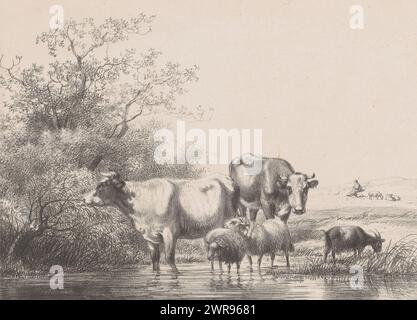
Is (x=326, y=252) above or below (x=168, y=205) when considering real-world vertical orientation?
below

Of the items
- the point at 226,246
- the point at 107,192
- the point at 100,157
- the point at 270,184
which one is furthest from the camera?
the point at 100,157

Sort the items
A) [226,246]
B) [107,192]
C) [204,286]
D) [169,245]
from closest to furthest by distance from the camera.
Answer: [204,286] < [226,246] < [169,245] < [107,192]

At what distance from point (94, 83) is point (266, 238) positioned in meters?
2.95

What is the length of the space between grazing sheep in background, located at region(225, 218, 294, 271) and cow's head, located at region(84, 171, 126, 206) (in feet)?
4.63

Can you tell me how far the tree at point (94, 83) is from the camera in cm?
1337

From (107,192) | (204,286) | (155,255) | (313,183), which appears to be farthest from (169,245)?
(313,183)

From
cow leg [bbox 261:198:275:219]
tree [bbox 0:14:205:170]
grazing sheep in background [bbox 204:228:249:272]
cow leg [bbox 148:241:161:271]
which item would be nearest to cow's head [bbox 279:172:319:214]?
cow leg [bbox 261:198:275:219]

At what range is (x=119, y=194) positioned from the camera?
516 inches

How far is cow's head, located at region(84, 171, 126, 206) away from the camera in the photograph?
43.0 ft

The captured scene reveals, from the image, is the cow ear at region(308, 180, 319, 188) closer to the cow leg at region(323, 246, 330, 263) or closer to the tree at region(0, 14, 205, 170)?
the cow leg at region(323, 246, 330, 263)

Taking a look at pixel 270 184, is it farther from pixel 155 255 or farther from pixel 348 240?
pixel 155 255

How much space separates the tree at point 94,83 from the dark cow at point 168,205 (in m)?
0.56

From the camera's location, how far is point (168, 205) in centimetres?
1305
